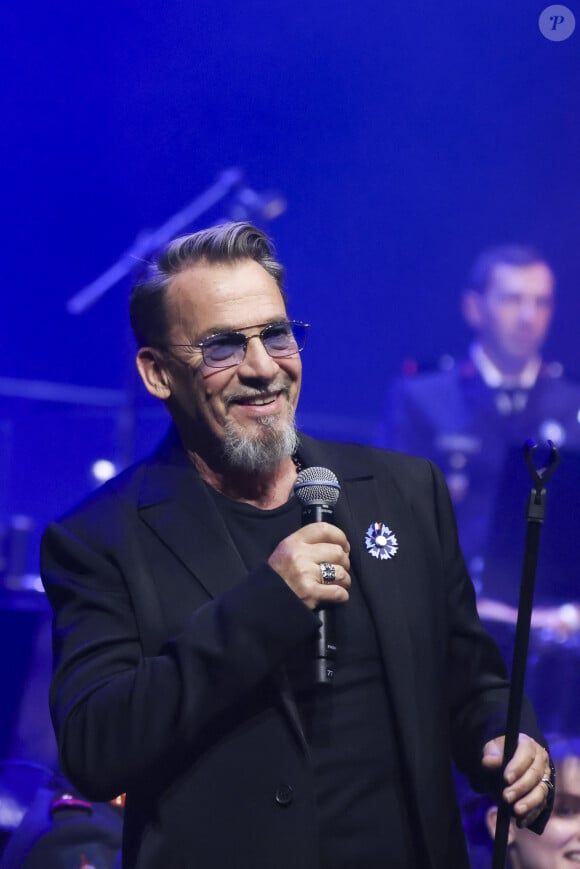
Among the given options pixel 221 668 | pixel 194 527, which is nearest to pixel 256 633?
pixel 221 668

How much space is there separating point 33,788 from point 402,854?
1.95 meters

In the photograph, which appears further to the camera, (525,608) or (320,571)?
(320,571)

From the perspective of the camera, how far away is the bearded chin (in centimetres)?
215

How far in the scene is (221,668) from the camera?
178 cm

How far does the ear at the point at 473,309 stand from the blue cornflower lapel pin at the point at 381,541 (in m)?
3.10

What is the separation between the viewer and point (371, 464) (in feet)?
7.47

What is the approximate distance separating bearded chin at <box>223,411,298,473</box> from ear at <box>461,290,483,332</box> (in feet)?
10.0

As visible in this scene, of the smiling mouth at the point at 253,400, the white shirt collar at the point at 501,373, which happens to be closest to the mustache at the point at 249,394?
the smiling mouth at the point at 253,400

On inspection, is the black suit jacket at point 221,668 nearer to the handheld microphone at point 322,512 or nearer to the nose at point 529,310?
the handheld microphone at point 322,512

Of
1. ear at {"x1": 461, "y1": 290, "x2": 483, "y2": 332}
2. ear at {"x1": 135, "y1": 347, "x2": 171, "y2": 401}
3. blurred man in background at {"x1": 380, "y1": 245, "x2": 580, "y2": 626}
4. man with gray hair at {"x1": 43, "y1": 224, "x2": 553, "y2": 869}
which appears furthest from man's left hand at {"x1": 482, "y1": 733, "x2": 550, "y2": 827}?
ear at {"x1": 461, "y1": 290, "x2": 483, "y2": 332}

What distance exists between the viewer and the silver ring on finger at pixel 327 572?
5.94 ft

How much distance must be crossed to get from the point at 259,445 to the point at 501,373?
3054 mm

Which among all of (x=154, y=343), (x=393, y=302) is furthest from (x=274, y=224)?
(x=154, y=343)

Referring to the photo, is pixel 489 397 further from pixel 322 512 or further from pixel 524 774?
pixel 524 774
